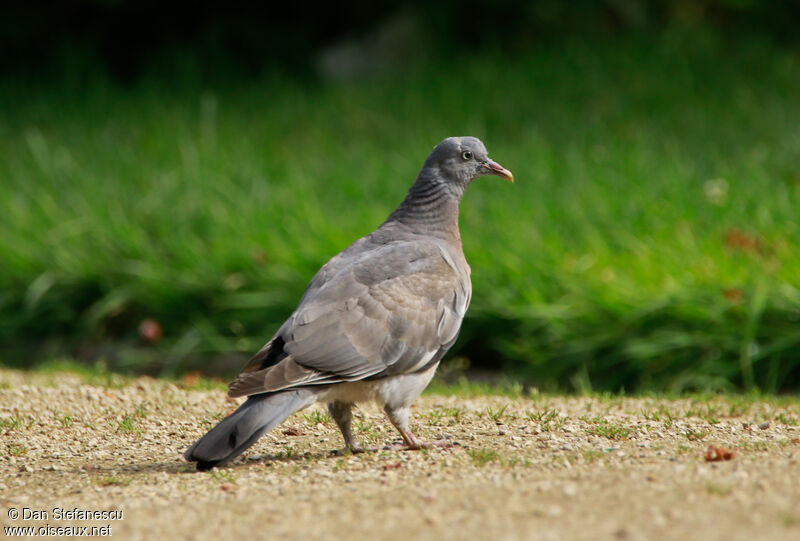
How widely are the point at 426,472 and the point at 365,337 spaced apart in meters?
0.60

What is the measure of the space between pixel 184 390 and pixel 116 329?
2155 millimetres

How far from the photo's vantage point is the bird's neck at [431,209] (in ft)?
14.5

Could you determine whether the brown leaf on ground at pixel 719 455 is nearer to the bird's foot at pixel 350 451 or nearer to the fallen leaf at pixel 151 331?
the bird's foot at pixel 350 451

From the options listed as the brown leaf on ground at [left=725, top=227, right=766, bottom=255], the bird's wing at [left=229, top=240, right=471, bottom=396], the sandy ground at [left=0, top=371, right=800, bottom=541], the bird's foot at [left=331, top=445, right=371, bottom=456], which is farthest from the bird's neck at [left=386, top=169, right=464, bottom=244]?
the brown leaf on ground at [left=725, top=227, right=766, bottom=255]

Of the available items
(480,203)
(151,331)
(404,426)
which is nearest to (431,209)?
(404,426)

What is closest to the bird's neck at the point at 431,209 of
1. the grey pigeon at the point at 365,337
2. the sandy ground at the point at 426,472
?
the grey pigeon at the point at 365,337

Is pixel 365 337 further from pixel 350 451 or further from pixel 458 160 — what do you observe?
pixel 458 160

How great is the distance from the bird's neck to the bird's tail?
118 cm

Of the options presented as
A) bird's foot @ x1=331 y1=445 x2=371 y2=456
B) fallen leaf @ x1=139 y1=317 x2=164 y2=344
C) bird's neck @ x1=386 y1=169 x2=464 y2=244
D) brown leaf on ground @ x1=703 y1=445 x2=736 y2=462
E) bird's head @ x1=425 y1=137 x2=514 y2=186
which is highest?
bird's head @ x1=425 y1=137 x2=514 y2=186

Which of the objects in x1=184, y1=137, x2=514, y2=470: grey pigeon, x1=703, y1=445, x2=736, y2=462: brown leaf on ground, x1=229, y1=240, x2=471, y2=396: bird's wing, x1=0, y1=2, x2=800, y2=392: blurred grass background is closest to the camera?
x1=703, y1=445, x2=736, y2=462: brown leaf on ground

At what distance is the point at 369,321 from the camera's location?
3844 mm

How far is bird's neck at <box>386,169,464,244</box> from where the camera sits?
14.5ft

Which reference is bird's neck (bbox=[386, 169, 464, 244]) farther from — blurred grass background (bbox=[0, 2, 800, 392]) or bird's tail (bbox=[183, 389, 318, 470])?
blurred grass background (bbox=[0, 2, 800, 392])

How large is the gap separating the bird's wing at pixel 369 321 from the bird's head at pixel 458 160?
0.41 meters
